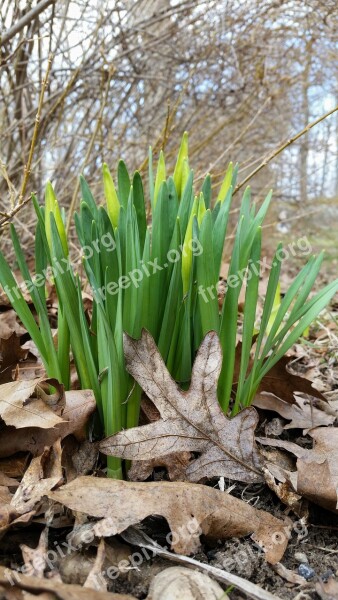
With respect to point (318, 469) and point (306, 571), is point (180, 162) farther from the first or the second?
point (306, 571)

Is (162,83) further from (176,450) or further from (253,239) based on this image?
(176,450)

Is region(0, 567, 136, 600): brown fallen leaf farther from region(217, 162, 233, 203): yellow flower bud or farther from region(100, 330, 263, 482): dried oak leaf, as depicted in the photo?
region(217, 162, 233, 203): yellow flower bud

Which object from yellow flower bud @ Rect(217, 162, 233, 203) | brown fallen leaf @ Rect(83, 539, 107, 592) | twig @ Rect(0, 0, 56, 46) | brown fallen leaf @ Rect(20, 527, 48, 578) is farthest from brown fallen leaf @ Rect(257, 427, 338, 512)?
twig @ Rect(0, 0, 56, 46)

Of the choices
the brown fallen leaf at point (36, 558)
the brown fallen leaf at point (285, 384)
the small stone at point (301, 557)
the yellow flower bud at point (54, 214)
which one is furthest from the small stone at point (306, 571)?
the yellow flower bud at point (54, 214)

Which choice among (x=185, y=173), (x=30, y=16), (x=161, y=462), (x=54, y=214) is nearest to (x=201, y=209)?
(x=185, y=173)

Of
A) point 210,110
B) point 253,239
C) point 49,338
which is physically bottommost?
point 49,338

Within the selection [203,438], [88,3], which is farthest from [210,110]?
[203,438]
